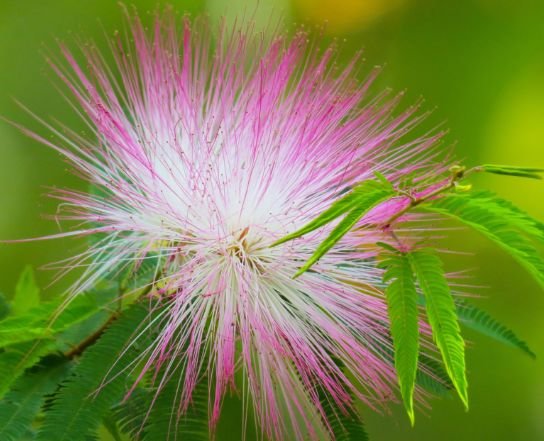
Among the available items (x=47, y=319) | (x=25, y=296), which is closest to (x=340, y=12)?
(x=25, y=296)

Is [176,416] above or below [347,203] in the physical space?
below

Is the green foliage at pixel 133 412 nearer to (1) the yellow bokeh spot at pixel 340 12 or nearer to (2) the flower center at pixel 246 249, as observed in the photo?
(2) the flower center at pixel 246 249

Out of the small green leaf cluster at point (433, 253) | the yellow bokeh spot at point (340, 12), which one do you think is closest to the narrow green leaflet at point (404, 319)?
the small green leaf cluster at point (433, 253)

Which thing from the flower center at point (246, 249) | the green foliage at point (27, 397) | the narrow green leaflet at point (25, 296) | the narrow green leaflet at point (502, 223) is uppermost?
the narrow green leaflet at point (502, 223)

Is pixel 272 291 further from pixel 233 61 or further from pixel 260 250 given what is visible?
pixel 233 61

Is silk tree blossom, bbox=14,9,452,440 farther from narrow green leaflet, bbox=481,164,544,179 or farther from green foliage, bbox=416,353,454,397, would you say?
narrow green leaflet, bbox=481,164,544,179

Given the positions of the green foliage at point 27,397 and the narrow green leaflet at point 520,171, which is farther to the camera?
the green foliage at point 27,397

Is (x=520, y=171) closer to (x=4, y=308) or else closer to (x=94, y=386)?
(x=94, y=386)

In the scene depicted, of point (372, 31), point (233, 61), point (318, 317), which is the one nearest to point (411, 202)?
point (318, 317)
